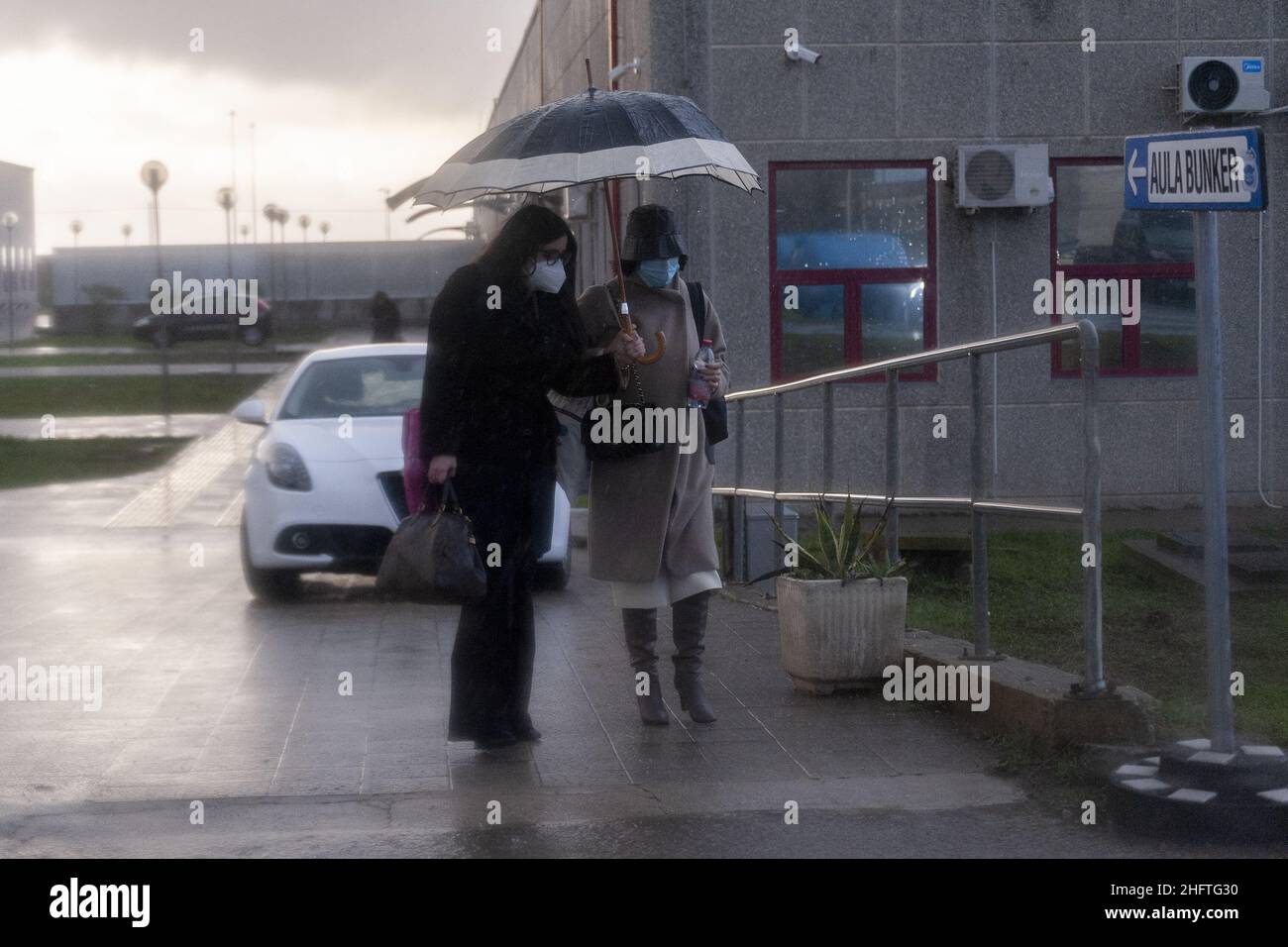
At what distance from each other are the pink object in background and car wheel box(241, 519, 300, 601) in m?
4.34

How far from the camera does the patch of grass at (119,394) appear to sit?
27750mm

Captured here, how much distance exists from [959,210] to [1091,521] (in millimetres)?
8724

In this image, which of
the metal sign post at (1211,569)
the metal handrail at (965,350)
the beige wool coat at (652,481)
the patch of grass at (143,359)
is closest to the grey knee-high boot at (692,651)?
the beige wool coat at (652,481)

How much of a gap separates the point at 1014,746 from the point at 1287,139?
9629mm

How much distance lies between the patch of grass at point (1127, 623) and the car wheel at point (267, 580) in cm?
365

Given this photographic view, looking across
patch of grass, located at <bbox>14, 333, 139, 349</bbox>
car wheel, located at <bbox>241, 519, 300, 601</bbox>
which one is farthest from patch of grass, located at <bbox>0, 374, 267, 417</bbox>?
patch of grass, located at <bbox>14, 333, 139, 349</bbox>

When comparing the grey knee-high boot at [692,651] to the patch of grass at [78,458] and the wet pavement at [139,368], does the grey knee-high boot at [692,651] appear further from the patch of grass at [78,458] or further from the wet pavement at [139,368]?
the wet pavement at [139,368]

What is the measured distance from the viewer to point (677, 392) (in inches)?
246

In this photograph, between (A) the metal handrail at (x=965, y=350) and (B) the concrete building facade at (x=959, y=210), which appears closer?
(A) the metal handrail at (x=965, y=350)

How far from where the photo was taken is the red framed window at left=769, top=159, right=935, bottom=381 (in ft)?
45.9

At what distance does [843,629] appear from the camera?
680cm
